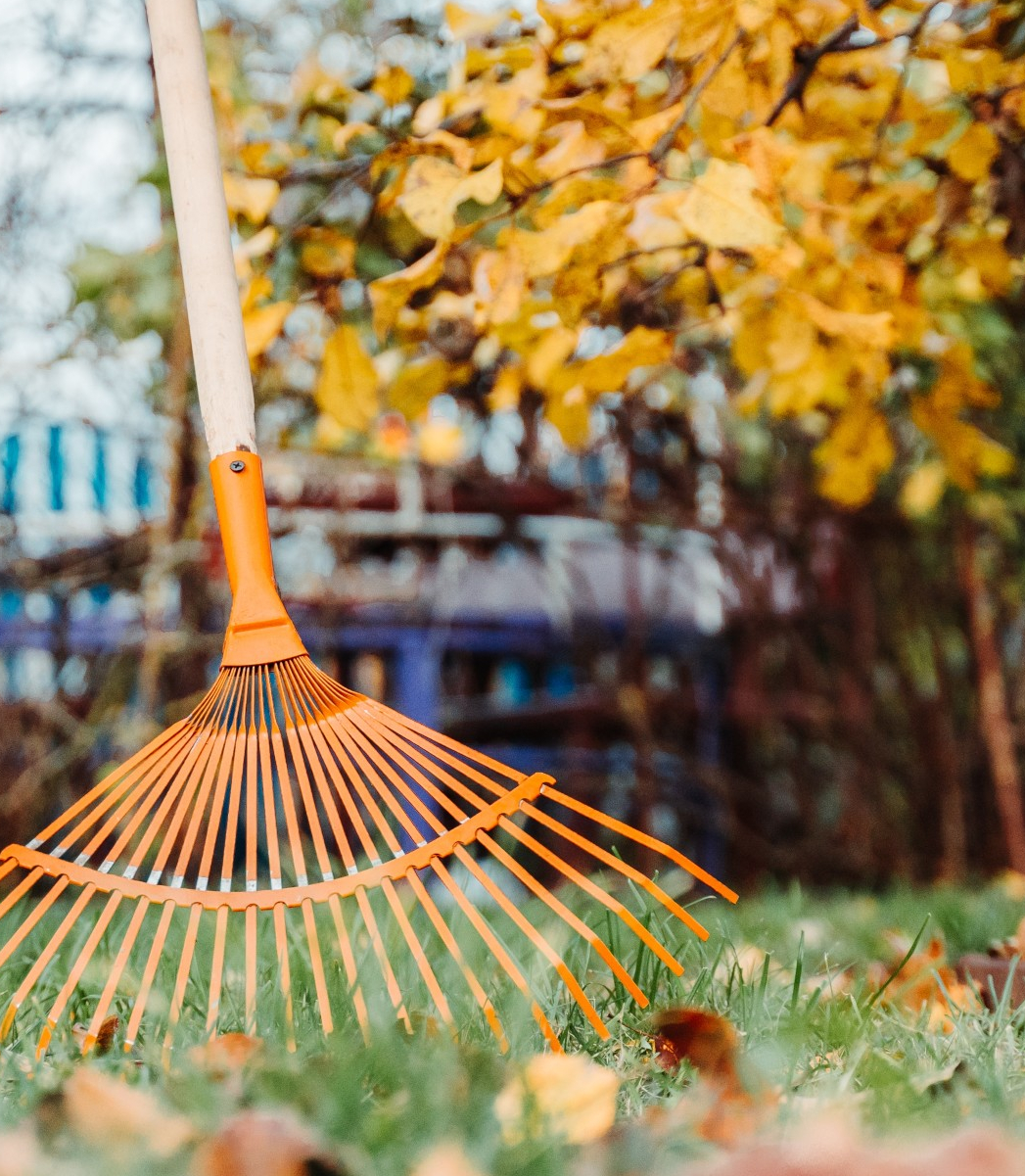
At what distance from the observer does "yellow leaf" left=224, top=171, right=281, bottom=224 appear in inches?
48.9

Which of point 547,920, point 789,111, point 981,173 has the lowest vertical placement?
point 547,920

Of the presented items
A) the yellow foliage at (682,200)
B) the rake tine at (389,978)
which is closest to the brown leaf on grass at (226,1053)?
the rake tine at (389,978)

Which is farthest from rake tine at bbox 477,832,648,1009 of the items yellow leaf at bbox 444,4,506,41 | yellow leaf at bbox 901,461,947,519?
yellow leaf at bbox 901,461,947,519

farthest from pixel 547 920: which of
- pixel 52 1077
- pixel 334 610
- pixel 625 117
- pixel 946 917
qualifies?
pixel 334 610

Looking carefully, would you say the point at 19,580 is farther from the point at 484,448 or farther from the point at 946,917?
the point at 946,917

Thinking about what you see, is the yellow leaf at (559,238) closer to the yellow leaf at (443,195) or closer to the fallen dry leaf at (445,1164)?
the yellow leaf at (443,195)

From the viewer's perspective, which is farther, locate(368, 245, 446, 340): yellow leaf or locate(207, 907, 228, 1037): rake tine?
locate(368, 245, 446, 340): yellow leaf

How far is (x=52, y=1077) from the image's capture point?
744 mm

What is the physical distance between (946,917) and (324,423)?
1.40 m

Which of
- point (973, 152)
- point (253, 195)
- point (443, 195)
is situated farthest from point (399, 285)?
point (973, 152)

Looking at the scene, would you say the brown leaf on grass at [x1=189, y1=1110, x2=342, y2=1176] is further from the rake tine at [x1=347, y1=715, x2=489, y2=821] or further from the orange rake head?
the rake tine at [x1=347, y1=715, x2=489, y2=821]

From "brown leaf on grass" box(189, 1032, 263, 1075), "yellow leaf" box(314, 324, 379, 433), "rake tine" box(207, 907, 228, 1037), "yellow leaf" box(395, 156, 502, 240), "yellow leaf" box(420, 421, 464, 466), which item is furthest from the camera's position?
"yellow leaf" box(420, 421, 464, 466)

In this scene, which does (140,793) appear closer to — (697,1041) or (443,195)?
(697,1041)

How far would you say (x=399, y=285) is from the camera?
3.73ft
